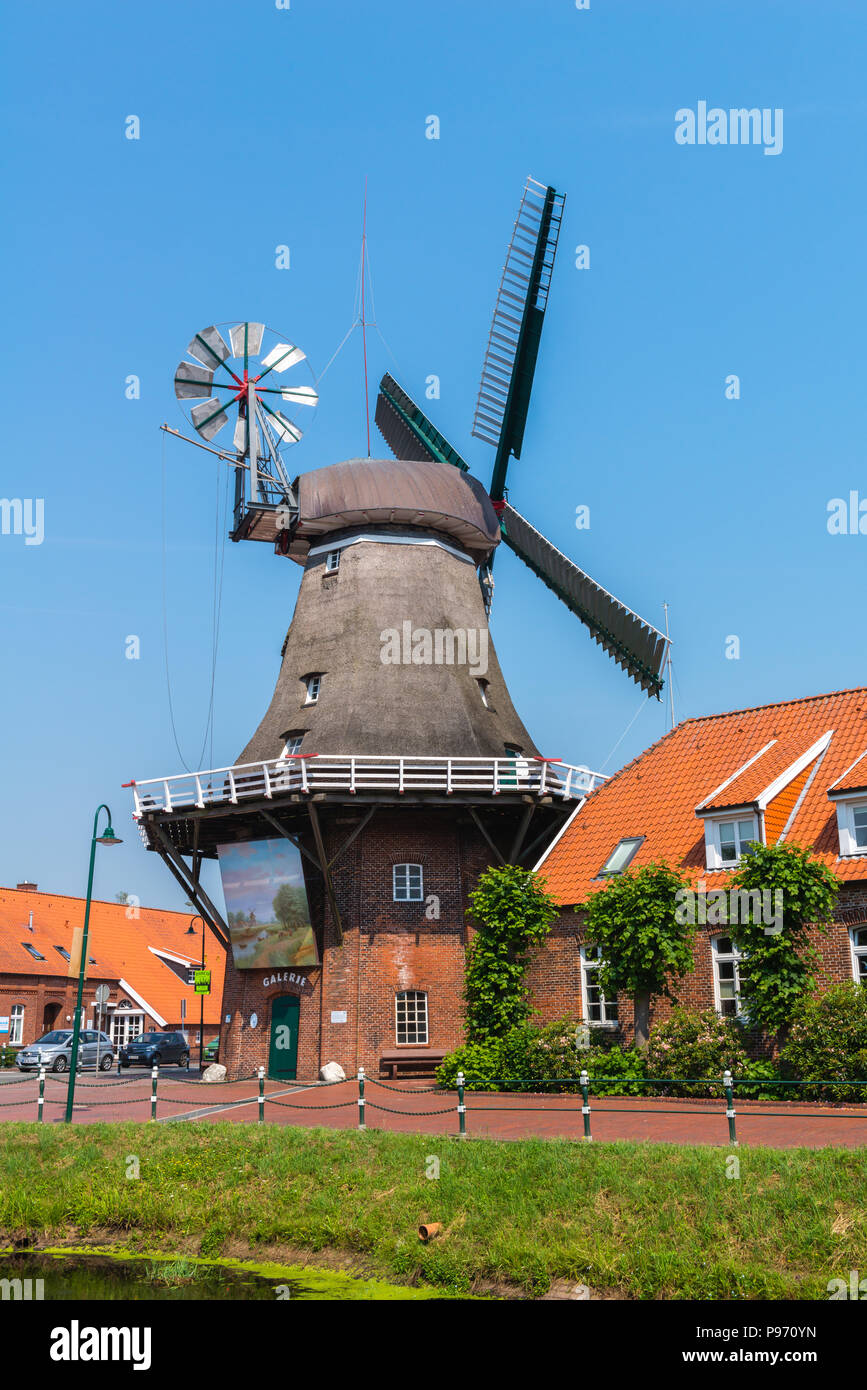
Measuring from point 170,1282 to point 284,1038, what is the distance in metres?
13.5

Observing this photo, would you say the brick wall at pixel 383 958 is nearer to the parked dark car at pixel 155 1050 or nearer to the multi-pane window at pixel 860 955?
the multi-pane window at pixel 860 955

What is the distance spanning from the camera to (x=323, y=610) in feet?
98.2

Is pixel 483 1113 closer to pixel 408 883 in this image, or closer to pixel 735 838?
pixel 735 838

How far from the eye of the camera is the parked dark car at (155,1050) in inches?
1405

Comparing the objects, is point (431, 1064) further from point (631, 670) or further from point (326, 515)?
point (326, 515)

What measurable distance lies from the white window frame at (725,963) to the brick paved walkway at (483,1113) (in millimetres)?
1913

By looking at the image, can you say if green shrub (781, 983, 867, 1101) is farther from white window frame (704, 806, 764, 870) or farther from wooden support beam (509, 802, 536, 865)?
wooden support beam (509, 802, 536, 865)

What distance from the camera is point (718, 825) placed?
22.8 metres

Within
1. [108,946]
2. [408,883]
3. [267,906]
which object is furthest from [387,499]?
[108,946]

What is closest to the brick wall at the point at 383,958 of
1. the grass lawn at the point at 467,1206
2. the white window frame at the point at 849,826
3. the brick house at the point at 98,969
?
the white window frame at the point at 849,826

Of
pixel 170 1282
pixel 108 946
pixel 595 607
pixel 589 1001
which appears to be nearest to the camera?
pixel 170 1282

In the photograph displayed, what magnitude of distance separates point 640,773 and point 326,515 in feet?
32.5

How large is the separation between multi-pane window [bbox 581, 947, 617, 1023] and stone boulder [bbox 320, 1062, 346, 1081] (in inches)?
204
